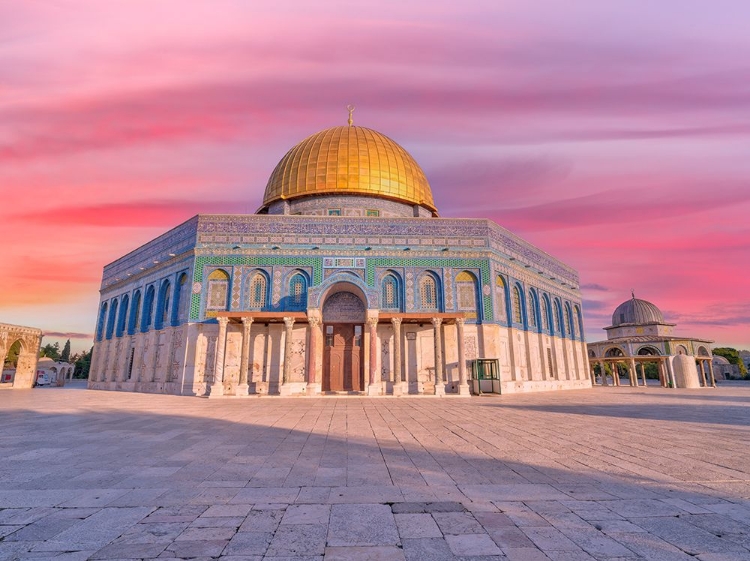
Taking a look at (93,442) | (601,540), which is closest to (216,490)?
(601,540)

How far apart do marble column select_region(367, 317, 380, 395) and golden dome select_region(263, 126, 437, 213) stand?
9.51 m

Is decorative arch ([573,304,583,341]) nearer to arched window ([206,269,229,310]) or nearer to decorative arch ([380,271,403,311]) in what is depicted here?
decorative arch ([380,271,403,311])

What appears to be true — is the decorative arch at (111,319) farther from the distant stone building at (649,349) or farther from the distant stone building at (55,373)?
the distant stone building at (649,349)

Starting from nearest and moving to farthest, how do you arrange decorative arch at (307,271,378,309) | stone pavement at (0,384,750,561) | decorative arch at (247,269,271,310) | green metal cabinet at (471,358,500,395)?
1. stone pavement at (0,384,750,561)
2. decorative arch at (307,271,378,309)
3. green metal cabinet at (471,358,500,395)
4. decorative arch at (247,269,271,310)

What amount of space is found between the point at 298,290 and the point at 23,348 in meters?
29.6

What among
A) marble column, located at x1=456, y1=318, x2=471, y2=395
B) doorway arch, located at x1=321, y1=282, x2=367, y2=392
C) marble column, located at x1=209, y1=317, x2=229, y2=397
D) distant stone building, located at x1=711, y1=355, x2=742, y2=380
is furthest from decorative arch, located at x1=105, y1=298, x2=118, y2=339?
distant stone building, located at x1=711, y1=355, x2=742, y2=380

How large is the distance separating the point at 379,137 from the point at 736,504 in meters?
27.2

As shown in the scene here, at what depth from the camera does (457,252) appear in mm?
21969

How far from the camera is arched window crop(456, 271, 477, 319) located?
21359 millimetres

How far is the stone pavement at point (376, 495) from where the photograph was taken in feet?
8.84

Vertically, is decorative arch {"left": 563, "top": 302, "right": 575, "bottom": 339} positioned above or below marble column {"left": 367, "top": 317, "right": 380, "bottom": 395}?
above

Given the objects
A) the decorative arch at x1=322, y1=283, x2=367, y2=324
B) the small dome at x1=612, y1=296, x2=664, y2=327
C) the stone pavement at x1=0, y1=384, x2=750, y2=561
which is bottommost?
the stone pavement at x1=0, y1=384, x2=750, y2=561

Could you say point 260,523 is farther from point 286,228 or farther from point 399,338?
point 286,228

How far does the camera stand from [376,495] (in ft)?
12.5
